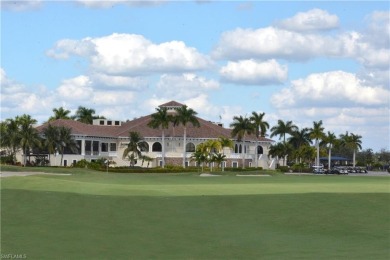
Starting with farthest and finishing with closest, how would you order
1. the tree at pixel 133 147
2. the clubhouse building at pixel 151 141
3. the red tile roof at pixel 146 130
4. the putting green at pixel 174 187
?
the red tile roof at pixel 146 130
the clubhouse building at pixel 151 141
the tree at pixel 133 147
the putting green at pixel 174 187

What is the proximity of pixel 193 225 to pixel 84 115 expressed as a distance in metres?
151

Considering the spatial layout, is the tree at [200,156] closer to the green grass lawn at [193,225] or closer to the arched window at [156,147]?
the arched window at [156,147]

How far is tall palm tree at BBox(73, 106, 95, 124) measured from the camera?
590 ft

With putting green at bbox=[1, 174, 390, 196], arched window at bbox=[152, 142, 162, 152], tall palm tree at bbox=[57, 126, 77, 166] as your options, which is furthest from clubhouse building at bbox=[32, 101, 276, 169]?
putting green at bbox=[1, 174, 390, 196]

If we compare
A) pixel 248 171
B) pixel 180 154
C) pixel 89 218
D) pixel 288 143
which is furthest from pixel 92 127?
pixel 89 218

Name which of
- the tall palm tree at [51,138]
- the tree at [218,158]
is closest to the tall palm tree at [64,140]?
the tall palm tree at [51,138]

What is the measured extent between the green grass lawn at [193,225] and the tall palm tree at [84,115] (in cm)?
13173

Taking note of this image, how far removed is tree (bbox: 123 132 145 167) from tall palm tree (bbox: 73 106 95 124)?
135ft

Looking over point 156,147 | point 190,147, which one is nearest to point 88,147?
point 156,147

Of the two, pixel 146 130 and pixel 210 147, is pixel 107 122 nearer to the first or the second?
pixel 146 130

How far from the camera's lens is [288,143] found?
17462 centimetres

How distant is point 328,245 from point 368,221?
8570 millimetres

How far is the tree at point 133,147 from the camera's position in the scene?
452 feet

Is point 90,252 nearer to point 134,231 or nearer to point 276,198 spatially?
point 134,231
